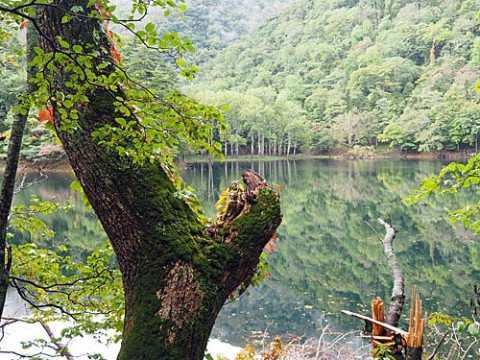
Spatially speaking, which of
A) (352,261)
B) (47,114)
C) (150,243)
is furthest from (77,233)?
(150,243)

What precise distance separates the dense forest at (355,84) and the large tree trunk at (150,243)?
21.1 metres

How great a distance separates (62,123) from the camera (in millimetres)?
1623

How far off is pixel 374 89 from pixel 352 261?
51.4 meters

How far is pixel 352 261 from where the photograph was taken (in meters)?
10.9

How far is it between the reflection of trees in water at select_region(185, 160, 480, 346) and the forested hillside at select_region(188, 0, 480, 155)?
29.8m

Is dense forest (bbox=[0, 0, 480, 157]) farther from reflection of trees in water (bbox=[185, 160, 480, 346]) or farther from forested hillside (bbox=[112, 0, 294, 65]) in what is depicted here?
forested hillside (bbox=[112, 0, 294, 65])

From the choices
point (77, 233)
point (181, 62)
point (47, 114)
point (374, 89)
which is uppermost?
point (374, 89)

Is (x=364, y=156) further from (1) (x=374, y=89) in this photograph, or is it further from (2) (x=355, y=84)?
(2) (x=355, y=84)

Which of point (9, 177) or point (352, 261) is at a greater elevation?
point (9, 177)

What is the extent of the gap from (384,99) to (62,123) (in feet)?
185

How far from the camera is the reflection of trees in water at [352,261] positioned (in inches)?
312

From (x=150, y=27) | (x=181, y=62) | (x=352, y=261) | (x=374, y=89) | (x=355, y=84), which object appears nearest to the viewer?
(x=150, y=27)

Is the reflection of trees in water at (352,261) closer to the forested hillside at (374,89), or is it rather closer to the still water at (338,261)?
the still water at (338,261)

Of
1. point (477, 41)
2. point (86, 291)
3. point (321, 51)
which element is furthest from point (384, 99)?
point (86, 291)
